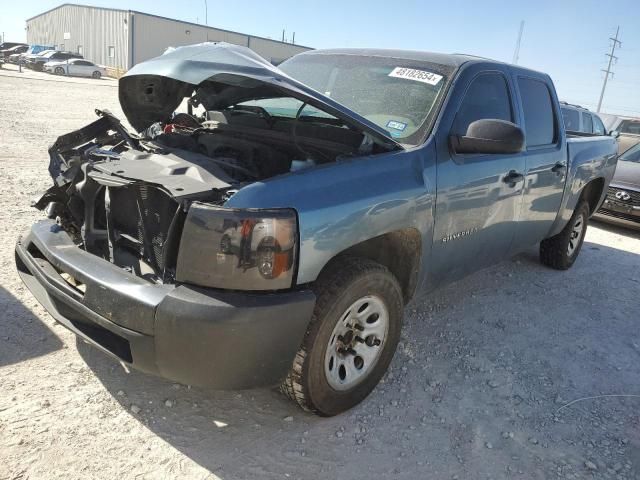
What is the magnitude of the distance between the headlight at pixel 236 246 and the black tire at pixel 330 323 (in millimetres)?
335

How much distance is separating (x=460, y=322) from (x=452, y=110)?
1.68 m

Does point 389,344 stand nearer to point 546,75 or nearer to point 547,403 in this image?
point 547,403

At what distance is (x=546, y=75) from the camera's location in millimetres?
4461

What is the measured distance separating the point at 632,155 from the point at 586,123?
1.99 metres

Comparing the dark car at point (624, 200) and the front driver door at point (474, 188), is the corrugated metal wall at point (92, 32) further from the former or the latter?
the front driver door at point (474, 188)

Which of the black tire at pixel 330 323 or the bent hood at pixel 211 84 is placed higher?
the bent hood at pixel 211 84

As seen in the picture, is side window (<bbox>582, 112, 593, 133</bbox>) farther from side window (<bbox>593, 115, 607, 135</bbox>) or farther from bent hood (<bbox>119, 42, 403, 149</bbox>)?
Answer: bent hood (<bbox>119, 42, 403, 149</bbox>)

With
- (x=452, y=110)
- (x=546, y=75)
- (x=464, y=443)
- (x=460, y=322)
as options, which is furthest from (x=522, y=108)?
(x=464, y=443)

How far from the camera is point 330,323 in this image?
242cm

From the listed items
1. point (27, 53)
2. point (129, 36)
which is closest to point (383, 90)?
point (27, 53)

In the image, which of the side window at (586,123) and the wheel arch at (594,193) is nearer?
the wheel arch at (594,193)

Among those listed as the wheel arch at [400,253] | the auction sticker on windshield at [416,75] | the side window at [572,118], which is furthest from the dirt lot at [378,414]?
the side window at [572,118]

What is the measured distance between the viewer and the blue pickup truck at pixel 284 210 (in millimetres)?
2121

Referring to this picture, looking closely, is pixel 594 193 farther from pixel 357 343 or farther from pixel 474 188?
pixel 357 343
